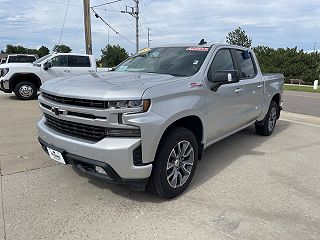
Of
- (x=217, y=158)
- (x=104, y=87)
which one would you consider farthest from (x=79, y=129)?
(x=217, y=158)

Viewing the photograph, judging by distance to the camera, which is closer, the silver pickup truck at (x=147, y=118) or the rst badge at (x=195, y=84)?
the silver pickup truck at (x=147, y=118)

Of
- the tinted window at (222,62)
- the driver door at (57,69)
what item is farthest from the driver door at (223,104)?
the driver door at (57,69)

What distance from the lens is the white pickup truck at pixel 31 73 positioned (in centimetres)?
1217

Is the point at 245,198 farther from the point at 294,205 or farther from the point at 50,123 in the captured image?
the point at 50,123

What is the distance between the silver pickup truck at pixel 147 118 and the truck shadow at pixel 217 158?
1.00 feet

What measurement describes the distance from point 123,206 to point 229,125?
2140 mm

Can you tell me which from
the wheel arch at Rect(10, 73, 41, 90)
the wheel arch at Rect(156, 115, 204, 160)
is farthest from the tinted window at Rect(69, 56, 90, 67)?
the wheel arch at Rect(156, 115, 204, 160)

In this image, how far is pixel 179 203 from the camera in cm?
364

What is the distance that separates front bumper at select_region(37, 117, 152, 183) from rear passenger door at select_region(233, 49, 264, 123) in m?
2.71

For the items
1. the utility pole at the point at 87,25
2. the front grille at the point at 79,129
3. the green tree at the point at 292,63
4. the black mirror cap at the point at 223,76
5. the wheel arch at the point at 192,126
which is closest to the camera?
the front grille at the point at 79,129

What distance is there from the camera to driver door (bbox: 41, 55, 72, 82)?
1259cm

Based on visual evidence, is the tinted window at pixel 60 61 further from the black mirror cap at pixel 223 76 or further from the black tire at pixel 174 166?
the black tire at pixel 174 166

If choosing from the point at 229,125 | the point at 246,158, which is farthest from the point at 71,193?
the point at 246,158

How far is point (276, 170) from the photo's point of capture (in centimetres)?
477
